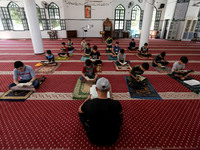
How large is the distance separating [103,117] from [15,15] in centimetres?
1406

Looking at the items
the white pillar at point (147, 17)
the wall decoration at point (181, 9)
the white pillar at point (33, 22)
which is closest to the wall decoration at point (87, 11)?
the white pillar at point (147, 17)

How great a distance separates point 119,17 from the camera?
1241 centimetres

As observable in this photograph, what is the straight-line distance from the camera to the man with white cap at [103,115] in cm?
132

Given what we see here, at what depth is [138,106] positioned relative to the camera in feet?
8.12

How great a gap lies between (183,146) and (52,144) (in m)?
1.86

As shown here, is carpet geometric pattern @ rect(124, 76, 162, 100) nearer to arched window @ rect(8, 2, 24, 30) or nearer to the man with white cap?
the man with white cap

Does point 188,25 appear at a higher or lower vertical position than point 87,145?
higher

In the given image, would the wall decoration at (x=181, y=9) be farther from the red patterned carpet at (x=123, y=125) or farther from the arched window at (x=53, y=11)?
the arched window at (x=53, y=11)

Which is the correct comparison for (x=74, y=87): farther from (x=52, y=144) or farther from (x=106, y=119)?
(x=106, y=119)

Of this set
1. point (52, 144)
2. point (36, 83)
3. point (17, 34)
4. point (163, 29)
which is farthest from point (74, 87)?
point (163, 29)

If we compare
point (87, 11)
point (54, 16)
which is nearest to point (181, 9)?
point (87, 11)

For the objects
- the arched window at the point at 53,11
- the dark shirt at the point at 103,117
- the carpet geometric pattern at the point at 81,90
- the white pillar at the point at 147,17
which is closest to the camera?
the dark shirt at the point at 103,117

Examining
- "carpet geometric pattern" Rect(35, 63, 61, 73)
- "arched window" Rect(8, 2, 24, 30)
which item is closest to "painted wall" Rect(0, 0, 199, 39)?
"arched window" Rect(8, 2, 24, 30)

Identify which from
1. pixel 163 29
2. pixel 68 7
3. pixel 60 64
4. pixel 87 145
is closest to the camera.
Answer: pixel 87 145
